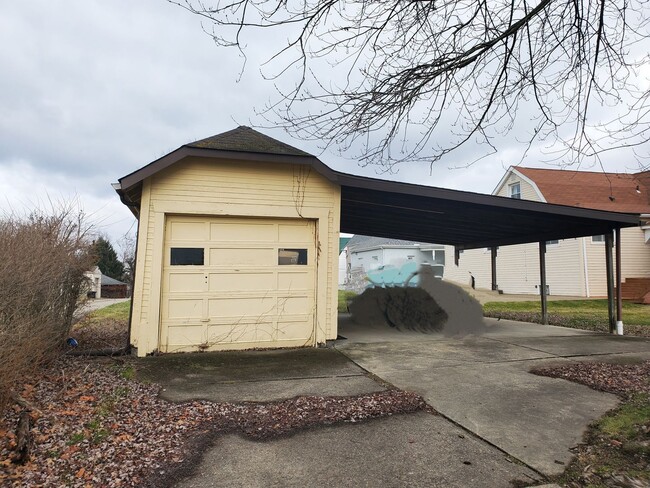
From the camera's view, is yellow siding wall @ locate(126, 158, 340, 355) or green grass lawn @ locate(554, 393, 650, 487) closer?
green grass lawn @ locate(554, 393, 650, 487)

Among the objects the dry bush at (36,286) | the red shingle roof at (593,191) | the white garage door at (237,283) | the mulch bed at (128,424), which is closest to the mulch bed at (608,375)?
the mulch bed at (128,424)

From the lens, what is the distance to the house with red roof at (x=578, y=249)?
18.8m

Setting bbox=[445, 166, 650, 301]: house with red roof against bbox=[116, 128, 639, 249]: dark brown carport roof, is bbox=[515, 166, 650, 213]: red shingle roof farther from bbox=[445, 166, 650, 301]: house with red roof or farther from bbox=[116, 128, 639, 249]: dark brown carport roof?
bbox=[116, 128, 639, 249]: dark brown carport roof

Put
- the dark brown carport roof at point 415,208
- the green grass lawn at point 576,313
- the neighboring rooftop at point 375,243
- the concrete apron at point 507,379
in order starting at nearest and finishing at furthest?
the concrete apron at point 507,379
the dark brown carport roof at point 415,208
the green grass lawn at point 576,313
the neighboring rooftop at point 375,243

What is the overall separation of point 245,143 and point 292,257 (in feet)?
7.21

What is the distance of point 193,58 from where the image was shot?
4.56 m

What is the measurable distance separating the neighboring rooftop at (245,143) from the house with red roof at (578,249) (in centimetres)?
1417

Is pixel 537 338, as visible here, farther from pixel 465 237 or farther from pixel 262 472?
pixel 262 472

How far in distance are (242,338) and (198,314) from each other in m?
0.85

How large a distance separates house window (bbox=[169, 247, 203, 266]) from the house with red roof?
52.3 feet

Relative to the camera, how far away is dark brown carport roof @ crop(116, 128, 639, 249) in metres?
6.82

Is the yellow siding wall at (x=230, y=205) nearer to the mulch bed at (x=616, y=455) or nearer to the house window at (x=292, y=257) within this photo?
the house window at (x=292, y=257)

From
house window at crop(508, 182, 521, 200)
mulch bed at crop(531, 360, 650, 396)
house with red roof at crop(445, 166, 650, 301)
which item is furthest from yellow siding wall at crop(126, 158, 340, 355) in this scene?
house window at crop(508, 182, 521, 200)

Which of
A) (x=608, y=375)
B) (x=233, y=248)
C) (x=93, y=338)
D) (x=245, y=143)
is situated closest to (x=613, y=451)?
(x=608, y=375)
